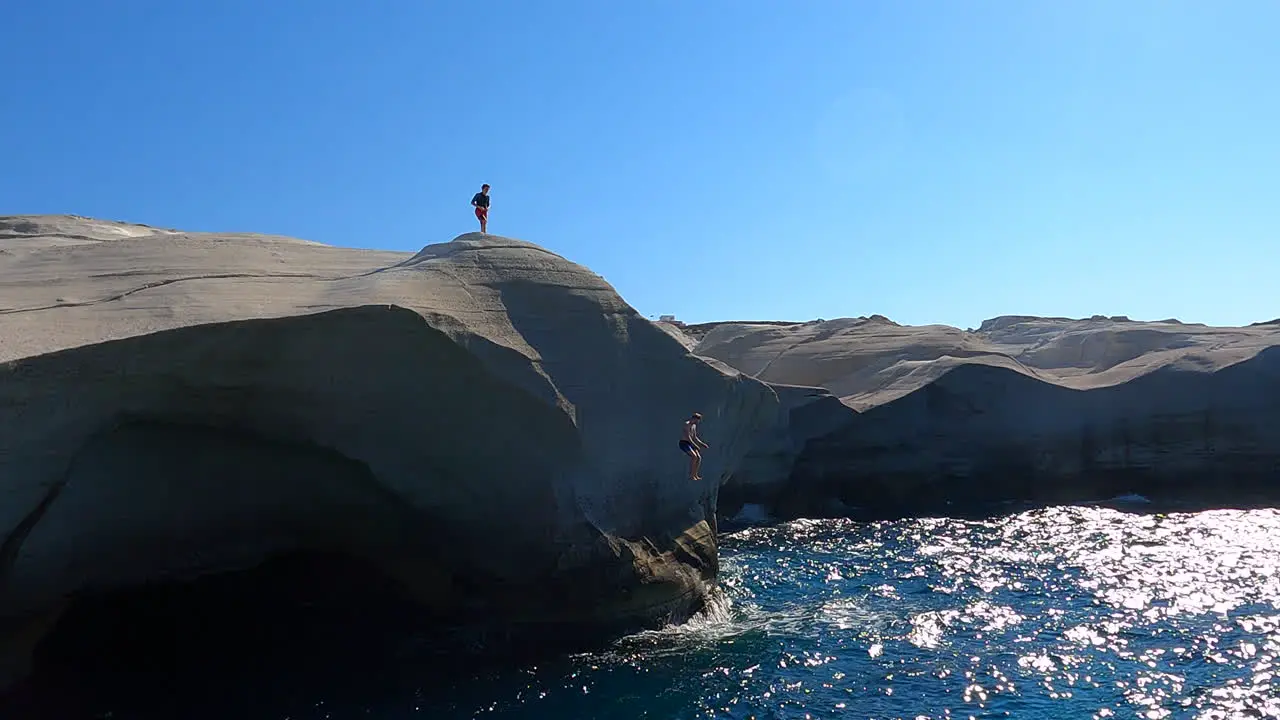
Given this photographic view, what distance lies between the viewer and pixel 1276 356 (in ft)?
113

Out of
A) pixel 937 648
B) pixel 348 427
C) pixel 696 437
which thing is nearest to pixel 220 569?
pixel 348 427

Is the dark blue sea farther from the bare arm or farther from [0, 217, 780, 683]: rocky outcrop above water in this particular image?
the bare arm

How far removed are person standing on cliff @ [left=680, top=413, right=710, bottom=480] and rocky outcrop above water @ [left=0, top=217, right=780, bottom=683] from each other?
26cm

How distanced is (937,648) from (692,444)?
5.72 metres

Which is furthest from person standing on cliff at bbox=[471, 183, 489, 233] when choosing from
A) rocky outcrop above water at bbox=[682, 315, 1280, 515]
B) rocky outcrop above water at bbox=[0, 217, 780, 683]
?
rocky outcrop above water at bbox=[682, 315, 1280, 515]

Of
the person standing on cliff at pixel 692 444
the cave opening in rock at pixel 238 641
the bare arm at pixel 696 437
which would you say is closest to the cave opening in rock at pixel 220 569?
the cave opening in rock at pixel 238 641

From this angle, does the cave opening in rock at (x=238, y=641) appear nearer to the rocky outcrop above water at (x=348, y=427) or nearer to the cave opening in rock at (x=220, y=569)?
the cave opening in rock at (x=220, y=569)

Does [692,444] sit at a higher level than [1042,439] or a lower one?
higher

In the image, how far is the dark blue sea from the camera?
46.5 feet

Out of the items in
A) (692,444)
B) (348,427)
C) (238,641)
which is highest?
(348,427)

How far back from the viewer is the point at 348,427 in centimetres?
1541

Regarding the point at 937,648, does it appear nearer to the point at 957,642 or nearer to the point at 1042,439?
the point at 957,642

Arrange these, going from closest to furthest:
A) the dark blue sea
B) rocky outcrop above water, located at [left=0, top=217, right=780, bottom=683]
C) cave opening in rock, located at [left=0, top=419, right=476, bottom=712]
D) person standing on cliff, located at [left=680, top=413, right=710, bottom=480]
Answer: rocky outcrop above water, located at [left=0, top=217, right=780, bottom=683], the dark blue sea, cave opening in rock, located at [left=0, top=419, right=476, bottom=712], person standing on cliff, located at [left=680, top=413, right=710, bottom=480]

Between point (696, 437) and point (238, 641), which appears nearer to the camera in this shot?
point (238, 641)
